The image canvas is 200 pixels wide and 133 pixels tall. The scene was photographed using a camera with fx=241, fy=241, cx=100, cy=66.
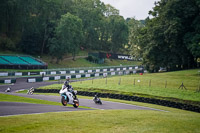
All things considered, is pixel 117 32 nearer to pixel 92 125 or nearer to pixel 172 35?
pixel 172 35

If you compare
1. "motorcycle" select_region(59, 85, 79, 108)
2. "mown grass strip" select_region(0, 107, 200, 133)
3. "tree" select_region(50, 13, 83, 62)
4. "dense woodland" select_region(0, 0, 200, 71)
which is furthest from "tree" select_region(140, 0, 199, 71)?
"mown grass strip" select_region(0, 107, 200, 133)

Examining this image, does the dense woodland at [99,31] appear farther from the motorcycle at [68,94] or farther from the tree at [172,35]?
the motorcycle at [68,94]

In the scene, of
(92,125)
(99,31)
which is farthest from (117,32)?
(92,125)

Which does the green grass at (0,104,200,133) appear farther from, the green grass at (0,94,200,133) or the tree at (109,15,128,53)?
the tree at (109,15,128,53)

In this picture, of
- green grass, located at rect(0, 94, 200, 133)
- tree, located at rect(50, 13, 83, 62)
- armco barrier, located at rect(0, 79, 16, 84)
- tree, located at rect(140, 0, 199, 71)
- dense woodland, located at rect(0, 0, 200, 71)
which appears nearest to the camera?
green grass, located at rect(0, 94, 200, 133)

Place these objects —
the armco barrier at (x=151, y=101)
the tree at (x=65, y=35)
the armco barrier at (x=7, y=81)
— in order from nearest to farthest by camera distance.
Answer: the armco barrier at (x=151, y=101), the armco barrier at (x=7, y=81), the tree at (x=65, y=35)

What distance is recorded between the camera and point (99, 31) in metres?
106

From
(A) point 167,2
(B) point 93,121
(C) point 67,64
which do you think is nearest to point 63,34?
(C) point 67,64

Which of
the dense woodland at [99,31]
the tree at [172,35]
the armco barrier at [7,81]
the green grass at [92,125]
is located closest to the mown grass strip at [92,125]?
the green grass at [92,125]

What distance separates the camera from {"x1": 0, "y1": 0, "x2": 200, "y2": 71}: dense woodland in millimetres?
55906

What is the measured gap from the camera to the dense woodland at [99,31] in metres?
55.9

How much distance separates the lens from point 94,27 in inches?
4090

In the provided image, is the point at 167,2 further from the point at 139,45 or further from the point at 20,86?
the point at 20,86

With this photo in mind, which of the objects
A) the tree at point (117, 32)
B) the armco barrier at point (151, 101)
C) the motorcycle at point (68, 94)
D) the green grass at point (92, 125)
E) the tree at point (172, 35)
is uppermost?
the tree at point (117, 32)
